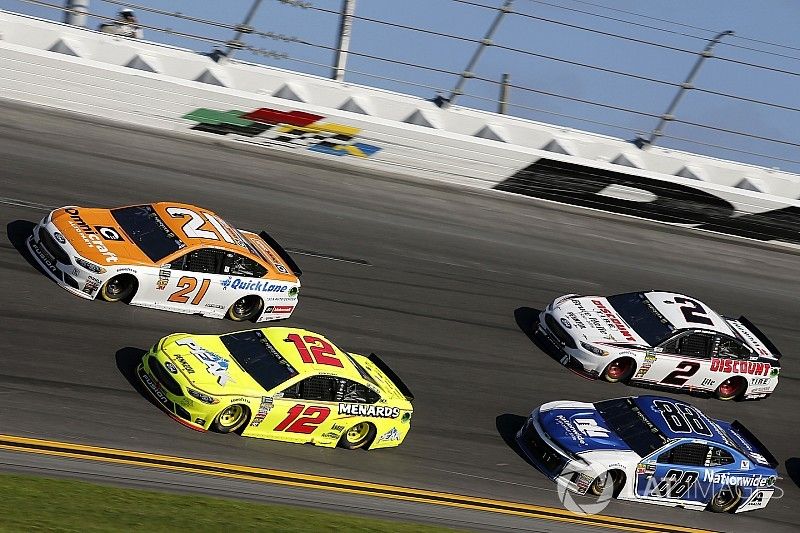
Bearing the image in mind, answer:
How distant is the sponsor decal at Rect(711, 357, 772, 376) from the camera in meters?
18.5

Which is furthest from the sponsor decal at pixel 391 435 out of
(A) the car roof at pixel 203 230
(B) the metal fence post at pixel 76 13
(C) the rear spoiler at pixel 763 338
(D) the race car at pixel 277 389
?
(B) the metal fence post at pixel 76 13

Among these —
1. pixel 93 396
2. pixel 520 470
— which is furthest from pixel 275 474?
pixel 520 470

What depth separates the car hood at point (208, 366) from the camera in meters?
13.5

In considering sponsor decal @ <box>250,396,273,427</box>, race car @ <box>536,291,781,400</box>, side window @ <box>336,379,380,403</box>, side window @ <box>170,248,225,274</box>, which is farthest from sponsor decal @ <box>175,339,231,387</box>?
race car @ <box>536,291,781,400</box>

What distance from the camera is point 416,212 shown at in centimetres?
2169

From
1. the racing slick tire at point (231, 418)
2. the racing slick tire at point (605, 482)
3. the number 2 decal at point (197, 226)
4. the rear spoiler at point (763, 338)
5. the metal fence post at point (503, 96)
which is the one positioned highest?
the metal fence post at point (503, 96)

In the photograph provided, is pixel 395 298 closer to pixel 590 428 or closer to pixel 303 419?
pixel 590 428

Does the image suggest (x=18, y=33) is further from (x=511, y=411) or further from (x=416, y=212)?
(x=511, y=411)

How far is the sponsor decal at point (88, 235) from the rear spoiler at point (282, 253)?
2.82m

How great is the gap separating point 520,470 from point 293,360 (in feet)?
11.9

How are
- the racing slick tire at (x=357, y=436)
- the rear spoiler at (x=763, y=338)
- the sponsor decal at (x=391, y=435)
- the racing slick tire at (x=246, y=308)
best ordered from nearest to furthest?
1. the racing slick tire at (x=357, y=436)
2. the sponsor decal at (x=391, y=435)
3. the racing slick tire at (x=246, y=308)
4. the rear spoiler at (x=763, y=338)

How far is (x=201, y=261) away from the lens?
15.9 metres

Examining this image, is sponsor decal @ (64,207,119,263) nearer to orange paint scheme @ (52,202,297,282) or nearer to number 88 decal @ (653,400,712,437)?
orange paint scheme @ (52,202,297,282)

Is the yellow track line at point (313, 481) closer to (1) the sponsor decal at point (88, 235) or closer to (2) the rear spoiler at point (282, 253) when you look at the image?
(1) the sponsor decal at point (88, 235)
